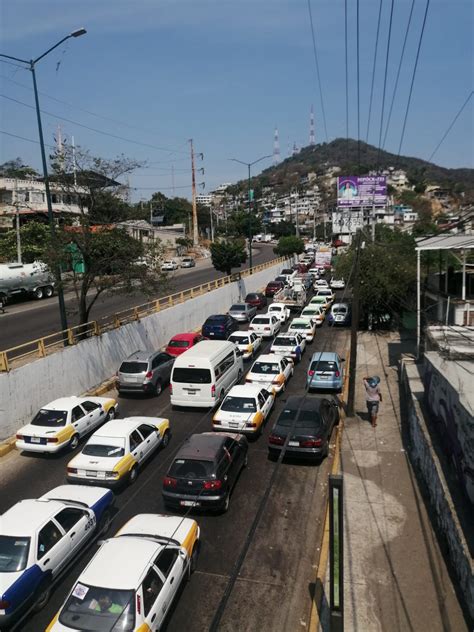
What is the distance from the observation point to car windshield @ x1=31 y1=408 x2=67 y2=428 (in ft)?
49.8

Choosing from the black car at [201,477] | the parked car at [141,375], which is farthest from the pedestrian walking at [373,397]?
the parked car at [141,375]

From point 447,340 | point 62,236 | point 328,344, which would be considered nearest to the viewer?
point 447,340

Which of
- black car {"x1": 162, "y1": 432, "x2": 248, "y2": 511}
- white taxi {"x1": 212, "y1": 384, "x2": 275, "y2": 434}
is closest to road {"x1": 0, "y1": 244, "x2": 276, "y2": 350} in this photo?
white taxi {"x1": 212, "y1": 384, "x2": 275, "y2": 434}

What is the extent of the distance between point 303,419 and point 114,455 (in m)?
5.25

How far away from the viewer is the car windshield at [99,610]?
7141mm

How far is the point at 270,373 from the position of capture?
20.1 metres

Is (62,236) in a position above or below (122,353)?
above

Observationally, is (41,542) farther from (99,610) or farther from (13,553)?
(99,610)

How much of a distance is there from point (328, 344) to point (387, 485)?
16.1 m

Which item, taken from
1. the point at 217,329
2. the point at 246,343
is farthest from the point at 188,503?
the point at 217,329

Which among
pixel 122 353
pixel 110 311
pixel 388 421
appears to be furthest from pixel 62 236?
pixel 388 421

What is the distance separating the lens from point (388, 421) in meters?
17.7

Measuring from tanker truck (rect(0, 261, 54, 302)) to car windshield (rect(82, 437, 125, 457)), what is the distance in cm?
2372

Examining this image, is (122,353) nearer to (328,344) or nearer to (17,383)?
(17,383)
